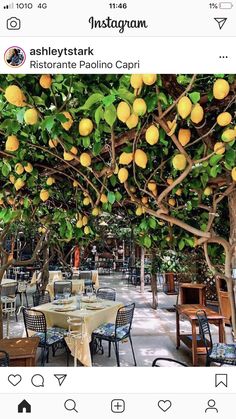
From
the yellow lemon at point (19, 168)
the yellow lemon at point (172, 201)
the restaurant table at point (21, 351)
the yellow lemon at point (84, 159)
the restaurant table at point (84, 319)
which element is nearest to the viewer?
the yellow lemon at point (84, 159)

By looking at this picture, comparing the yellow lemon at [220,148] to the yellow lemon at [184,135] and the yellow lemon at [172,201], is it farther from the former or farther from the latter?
the yellow lemon at [172,201]

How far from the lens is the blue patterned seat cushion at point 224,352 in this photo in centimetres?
235

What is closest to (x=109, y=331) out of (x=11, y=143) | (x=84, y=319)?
(x=84, y=319)

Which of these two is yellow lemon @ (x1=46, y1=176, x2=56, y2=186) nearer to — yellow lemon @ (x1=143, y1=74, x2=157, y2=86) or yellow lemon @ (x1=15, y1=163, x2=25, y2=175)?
yellow lemon @ (x1=15, y1=163, x2=25, y2=175)

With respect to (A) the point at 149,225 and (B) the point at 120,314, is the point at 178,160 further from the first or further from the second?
(B) the point at 120,314
